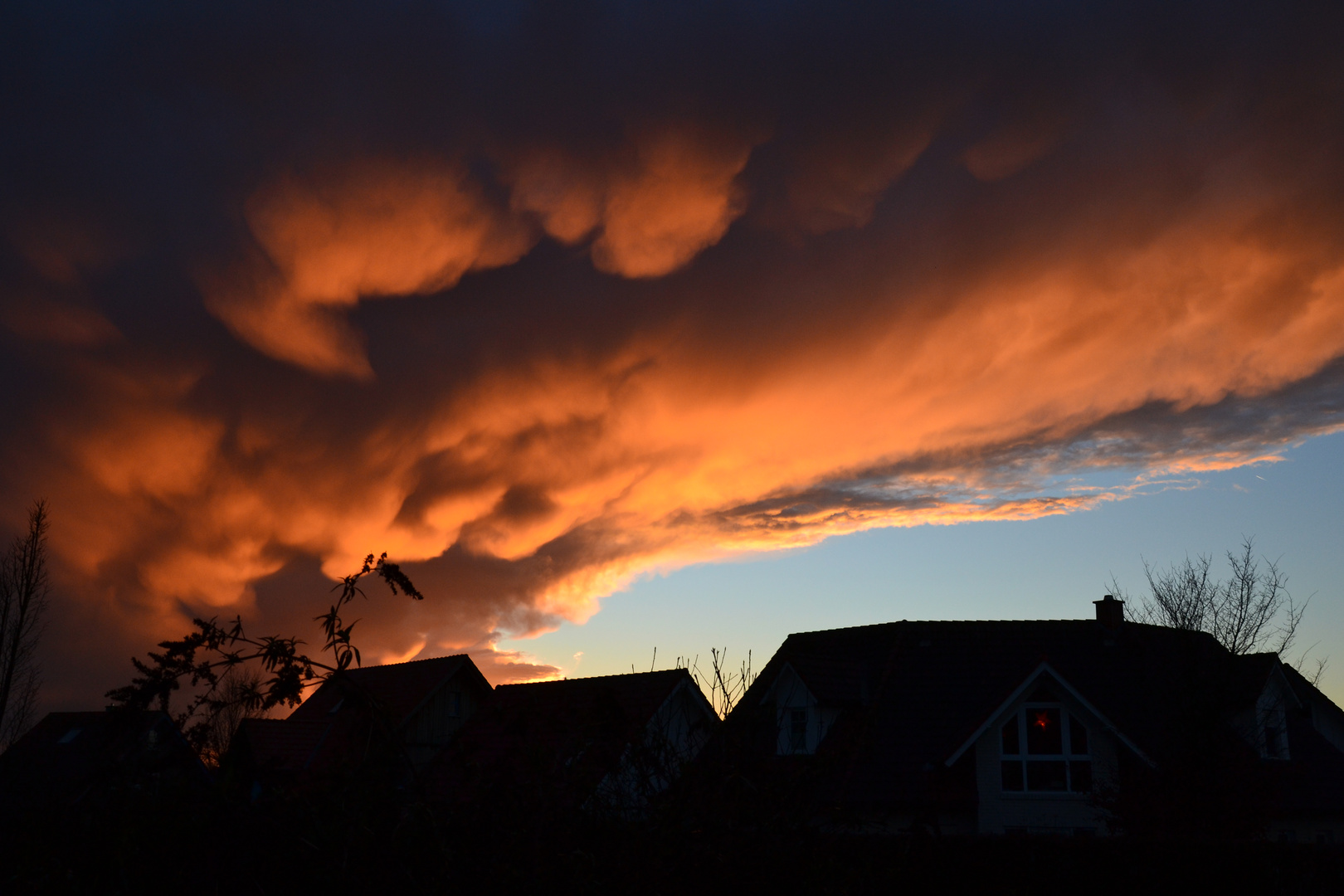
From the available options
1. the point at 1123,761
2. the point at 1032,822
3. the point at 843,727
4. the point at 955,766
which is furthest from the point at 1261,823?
the point at 843,727

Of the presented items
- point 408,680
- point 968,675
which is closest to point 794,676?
point 968,675

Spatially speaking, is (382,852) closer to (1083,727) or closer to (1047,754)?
(1047,754)

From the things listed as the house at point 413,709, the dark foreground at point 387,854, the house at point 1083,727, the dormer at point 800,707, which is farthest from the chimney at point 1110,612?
the dark foreground at point 387,854

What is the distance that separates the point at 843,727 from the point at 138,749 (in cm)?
345

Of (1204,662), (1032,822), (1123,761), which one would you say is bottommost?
(1032,822)

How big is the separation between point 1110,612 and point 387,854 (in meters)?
33.8

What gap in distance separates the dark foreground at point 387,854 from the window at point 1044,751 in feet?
76.8

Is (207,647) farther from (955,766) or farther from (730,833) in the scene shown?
(955,766)

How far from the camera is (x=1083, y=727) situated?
2609 cm

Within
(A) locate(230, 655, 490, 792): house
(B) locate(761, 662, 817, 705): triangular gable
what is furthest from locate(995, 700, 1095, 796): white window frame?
(A) locate(230, 655, 490, 792): house

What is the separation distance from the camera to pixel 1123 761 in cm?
2541

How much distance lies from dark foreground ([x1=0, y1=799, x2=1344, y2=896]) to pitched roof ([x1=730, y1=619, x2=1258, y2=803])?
20534 millimetres

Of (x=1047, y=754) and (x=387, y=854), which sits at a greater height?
(x=1047, y=754)

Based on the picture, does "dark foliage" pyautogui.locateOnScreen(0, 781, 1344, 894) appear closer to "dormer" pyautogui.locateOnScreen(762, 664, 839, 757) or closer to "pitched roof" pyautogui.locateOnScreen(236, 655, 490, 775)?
"pitched roof" pyautogui.locateOnScreen(236, 655, 490, 775)
